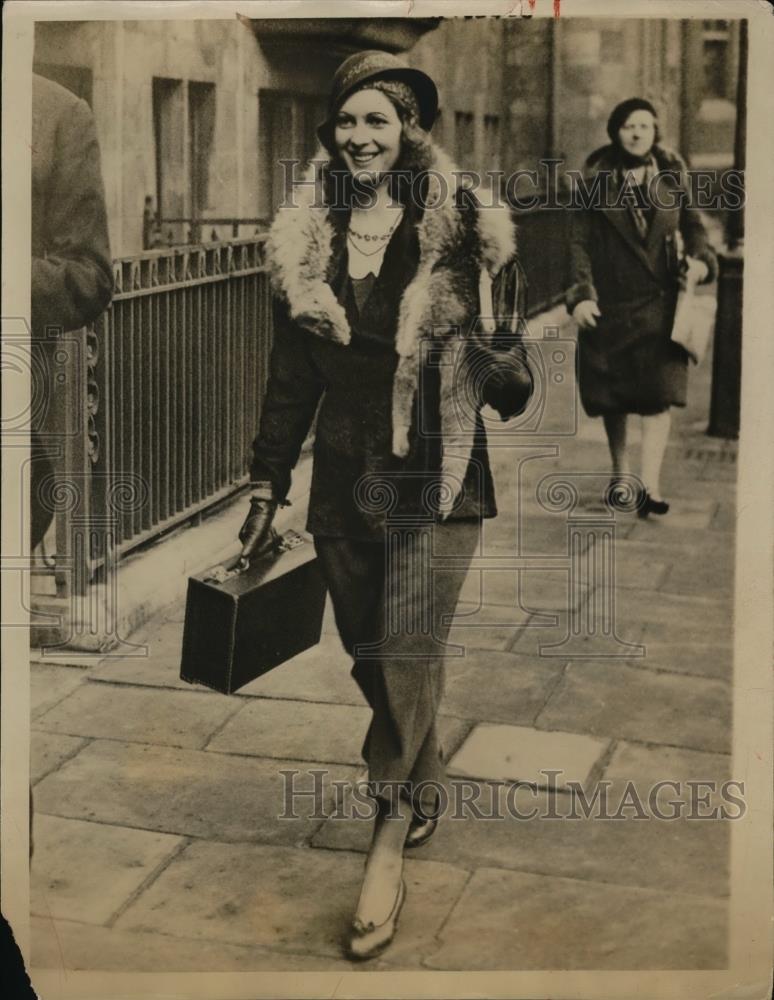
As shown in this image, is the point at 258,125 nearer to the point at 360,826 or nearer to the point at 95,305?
the point at 95,305

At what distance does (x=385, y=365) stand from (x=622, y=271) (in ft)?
2.38

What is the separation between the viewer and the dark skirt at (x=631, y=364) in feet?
15.9

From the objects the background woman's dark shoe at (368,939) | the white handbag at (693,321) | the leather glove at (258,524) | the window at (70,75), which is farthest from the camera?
the white handbag at (693,321)

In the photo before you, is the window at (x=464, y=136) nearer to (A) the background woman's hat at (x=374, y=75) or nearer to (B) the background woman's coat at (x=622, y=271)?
(A) the background woman's hat at (x=374, y=75)

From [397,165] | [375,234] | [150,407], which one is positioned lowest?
[150,407]

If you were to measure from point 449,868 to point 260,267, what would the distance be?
5.53ft

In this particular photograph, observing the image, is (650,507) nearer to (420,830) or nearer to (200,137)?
(420,830)

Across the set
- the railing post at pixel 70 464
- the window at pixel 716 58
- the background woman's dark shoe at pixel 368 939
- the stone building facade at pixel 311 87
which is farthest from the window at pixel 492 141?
the background woman's dark shoe at pixel 368 939

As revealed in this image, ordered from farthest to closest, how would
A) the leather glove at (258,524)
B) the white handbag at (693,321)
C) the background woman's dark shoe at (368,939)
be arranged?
the white handbag at (693,321), the leather glove at (258,524), the background woman's dark shoe at (368,939)

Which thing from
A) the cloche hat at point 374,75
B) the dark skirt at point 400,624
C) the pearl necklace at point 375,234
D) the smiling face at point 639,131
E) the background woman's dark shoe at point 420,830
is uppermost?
the cloche hat at point 374,75

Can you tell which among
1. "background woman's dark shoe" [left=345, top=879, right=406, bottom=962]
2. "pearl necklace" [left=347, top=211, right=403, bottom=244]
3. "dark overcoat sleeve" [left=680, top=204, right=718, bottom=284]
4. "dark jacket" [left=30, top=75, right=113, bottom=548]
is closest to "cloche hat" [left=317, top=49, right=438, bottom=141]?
"pearl necklace" [left=347, top=211, right=403, bottom=244]

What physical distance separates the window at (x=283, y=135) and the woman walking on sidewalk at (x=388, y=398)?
4 centimetres

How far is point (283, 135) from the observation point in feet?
15.3

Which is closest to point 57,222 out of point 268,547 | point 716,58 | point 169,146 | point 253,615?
point 169,146
